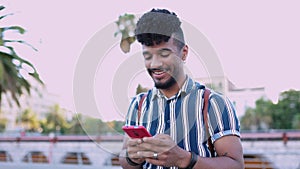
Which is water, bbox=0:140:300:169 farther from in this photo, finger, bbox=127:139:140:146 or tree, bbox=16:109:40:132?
tree, bbox=16:109:40:132

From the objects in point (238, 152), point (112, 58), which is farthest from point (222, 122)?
point (112, 58)

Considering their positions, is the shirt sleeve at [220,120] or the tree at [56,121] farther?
the tree at [56,121]

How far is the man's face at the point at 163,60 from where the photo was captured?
106cm

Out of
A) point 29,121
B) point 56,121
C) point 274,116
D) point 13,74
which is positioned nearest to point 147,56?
point 13,74

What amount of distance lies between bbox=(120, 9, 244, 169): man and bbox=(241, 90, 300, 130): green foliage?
23840mm

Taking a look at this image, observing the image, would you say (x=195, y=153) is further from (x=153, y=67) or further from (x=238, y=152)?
(x=153, y=67)

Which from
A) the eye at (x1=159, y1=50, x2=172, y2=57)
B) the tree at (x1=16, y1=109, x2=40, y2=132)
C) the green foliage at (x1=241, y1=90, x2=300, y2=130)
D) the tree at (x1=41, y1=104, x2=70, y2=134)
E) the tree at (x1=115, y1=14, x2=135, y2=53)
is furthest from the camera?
the tree at (x1=41, y1=104, x2=70, y2=134)

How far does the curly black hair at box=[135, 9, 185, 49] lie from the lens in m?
1.07

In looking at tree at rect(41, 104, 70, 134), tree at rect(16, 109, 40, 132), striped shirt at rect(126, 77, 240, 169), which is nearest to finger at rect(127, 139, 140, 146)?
striped shirt at rect(126, 77, 240, 169)

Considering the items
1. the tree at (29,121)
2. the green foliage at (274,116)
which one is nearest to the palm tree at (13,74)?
the green foliage at (274,116)

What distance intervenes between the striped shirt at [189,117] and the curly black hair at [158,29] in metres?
0.15

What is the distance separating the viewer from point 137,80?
3.93 feet

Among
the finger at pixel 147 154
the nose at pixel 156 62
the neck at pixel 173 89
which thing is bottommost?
the finger at pixel 147 154

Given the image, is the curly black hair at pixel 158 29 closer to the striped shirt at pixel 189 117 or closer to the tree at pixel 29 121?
the striped shirt at pixel 189 117
